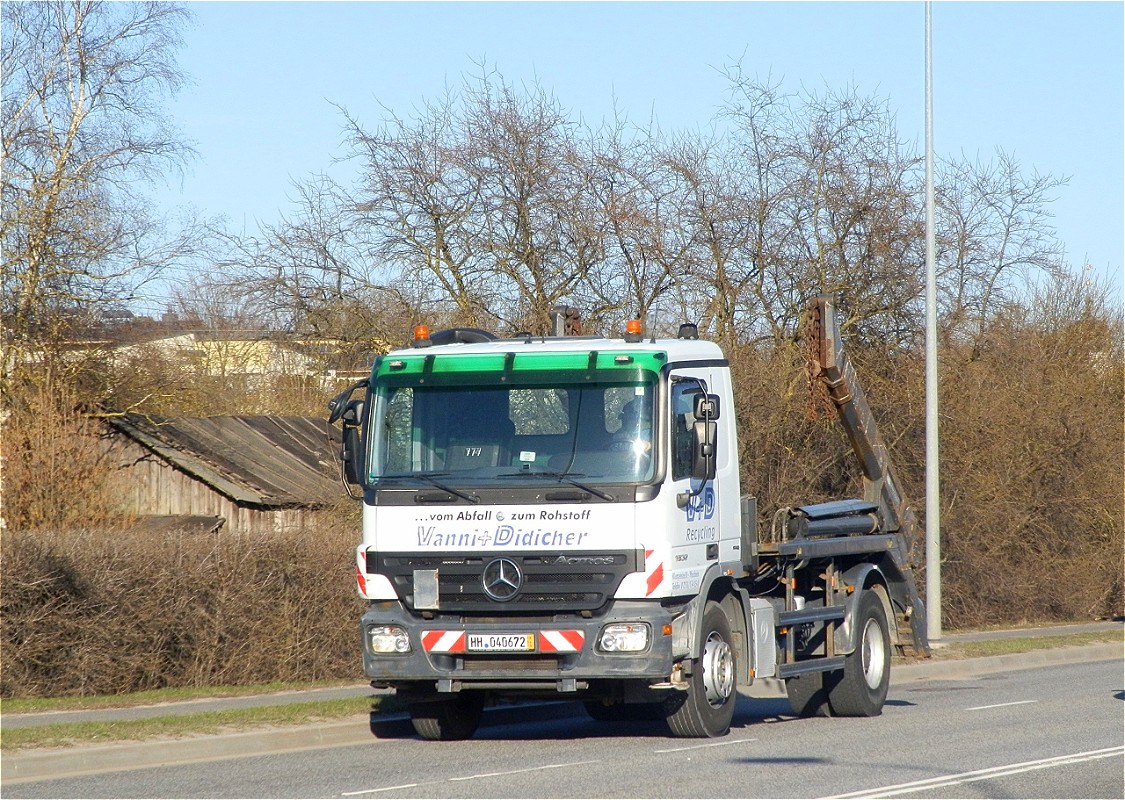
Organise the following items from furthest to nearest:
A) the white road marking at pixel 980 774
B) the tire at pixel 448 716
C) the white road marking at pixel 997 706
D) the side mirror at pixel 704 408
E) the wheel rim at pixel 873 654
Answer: the white road marking at pixel 997 706 < the wheel rim at pixel 873 654 < the tire at pixel 448 716 < the side mirror at pixel 704 408 < the white road marking at pixel 980 774

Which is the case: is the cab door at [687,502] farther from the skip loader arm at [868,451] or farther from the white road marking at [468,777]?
the skip loader arm at [868,451]

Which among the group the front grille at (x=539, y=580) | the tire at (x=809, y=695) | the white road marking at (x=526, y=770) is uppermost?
the front grille at (x=539, y=580)

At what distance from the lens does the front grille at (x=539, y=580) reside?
10.8 metres

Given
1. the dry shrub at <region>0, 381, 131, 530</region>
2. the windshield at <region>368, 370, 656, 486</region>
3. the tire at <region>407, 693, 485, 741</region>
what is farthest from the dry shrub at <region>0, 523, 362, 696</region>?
the dry shrub at <region>0, 381, 131, 530</region>

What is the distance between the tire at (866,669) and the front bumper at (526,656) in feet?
11.7

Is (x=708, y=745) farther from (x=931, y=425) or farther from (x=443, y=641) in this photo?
(x=931, y=425)

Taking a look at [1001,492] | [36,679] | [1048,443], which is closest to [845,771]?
[36,679]

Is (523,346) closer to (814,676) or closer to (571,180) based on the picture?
(814,676)

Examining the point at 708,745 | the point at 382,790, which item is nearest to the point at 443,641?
the point at 382,790

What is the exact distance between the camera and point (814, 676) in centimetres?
1384

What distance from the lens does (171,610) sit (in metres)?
16.4

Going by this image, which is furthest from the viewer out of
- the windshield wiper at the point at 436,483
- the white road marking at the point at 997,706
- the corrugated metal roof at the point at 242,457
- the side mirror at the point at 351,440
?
the corrugated metal roof at the point at 242,457

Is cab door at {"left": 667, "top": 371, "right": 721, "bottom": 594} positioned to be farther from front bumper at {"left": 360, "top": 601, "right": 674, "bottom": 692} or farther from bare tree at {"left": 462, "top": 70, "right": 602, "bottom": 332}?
bare tree at {"left": 462, "top": 70, "right": 602, "bottom": 332}

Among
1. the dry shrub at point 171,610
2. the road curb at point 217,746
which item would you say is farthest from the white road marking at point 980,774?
the dry shrub at point 171,610
